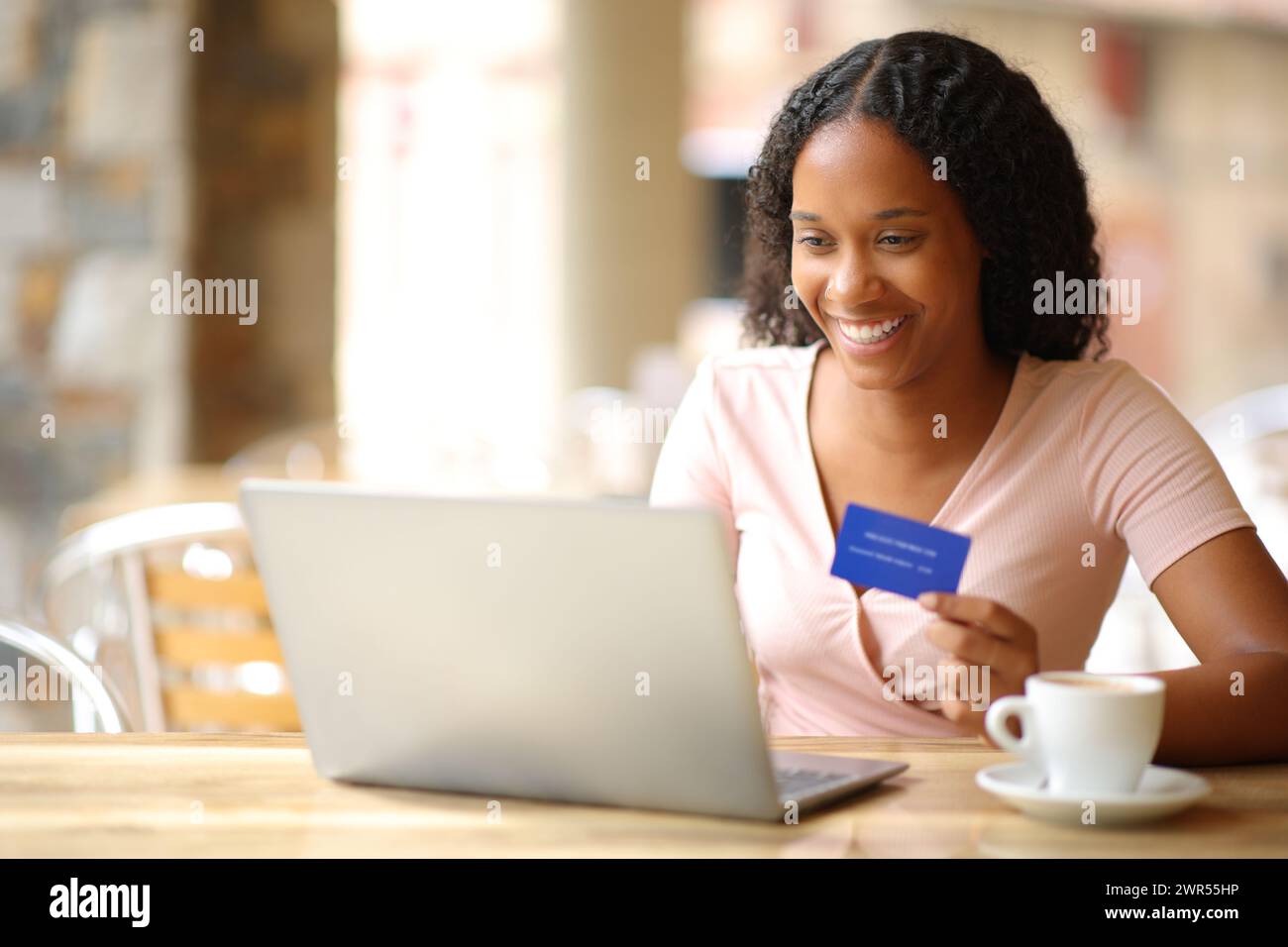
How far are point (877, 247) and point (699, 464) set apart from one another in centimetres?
31

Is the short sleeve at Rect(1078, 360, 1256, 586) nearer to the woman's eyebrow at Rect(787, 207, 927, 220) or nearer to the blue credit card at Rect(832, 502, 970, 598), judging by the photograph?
the woman's eyebrow at Rect(787, 207, 927, 220)

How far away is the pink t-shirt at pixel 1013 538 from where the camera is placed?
57.7 inches

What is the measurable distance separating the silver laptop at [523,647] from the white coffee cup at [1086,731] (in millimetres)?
120

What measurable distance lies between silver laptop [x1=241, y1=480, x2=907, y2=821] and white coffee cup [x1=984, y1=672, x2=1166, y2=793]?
0.12 meters

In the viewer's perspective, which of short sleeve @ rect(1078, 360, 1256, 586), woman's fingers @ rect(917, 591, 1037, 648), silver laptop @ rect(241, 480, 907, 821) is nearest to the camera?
silver laptop @ rect(241, 480, 907, 821)

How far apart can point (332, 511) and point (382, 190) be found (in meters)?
6.97

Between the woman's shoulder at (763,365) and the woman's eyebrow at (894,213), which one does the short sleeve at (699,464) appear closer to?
the woman's shoulder at (763,365)

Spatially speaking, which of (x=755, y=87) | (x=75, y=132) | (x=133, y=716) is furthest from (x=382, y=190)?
(x=133, y=716)

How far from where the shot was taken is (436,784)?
3.57 feet

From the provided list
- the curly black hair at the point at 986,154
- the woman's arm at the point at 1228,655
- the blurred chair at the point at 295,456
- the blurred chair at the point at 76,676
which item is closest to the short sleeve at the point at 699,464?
the curly black hair at the point at 986,154

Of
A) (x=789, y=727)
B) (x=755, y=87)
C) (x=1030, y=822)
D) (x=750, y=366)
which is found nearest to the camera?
(x=1030, y=822)

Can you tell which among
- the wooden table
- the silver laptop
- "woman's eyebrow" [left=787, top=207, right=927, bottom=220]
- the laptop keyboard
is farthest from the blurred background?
the laptop keyboard

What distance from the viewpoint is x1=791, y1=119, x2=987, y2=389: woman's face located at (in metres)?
1.42

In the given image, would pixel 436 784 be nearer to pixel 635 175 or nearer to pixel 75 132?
pixel 75 132
